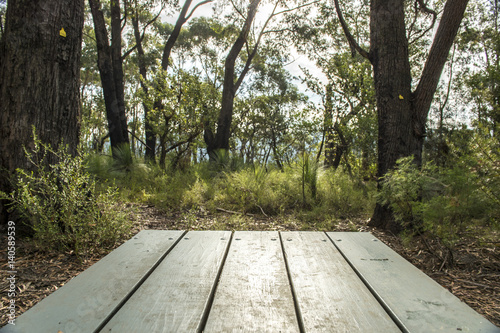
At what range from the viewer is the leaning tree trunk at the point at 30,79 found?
128 inches

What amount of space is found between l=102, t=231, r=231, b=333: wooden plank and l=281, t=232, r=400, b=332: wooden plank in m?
0.35

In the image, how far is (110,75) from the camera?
360 inches

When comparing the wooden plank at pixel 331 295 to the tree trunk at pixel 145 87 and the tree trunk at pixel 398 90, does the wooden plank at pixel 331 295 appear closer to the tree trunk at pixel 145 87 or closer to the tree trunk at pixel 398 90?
the tree trunk at pixel 398 90

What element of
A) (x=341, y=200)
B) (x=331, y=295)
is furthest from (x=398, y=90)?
(x=331, y=295)

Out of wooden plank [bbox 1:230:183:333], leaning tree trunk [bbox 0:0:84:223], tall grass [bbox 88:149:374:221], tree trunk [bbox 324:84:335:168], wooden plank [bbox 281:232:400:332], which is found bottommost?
wooden plank [bbox 1:230:183:333]

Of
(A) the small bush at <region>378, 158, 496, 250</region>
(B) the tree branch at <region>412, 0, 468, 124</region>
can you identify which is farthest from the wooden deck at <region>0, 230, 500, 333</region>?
(B) the tree branch at <region>412, 0, 468, 124</region>

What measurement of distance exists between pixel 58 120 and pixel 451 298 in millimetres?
3690

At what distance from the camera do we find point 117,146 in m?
9.46

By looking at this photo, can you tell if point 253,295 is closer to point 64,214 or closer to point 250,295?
point 250,295

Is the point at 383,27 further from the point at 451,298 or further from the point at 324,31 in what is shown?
the point at 324,31

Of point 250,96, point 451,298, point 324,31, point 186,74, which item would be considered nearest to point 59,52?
point 451,298

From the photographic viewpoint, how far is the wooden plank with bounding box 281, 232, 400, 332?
39.0 inches

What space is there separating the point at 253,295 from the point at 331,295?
0.96 ft

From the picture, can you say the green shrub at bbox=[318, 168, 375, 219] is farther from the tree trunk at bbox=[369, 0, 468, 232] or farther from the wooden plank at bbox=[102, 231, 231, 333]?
the wooden plank at bbox=[102, 231, 231, 333]
